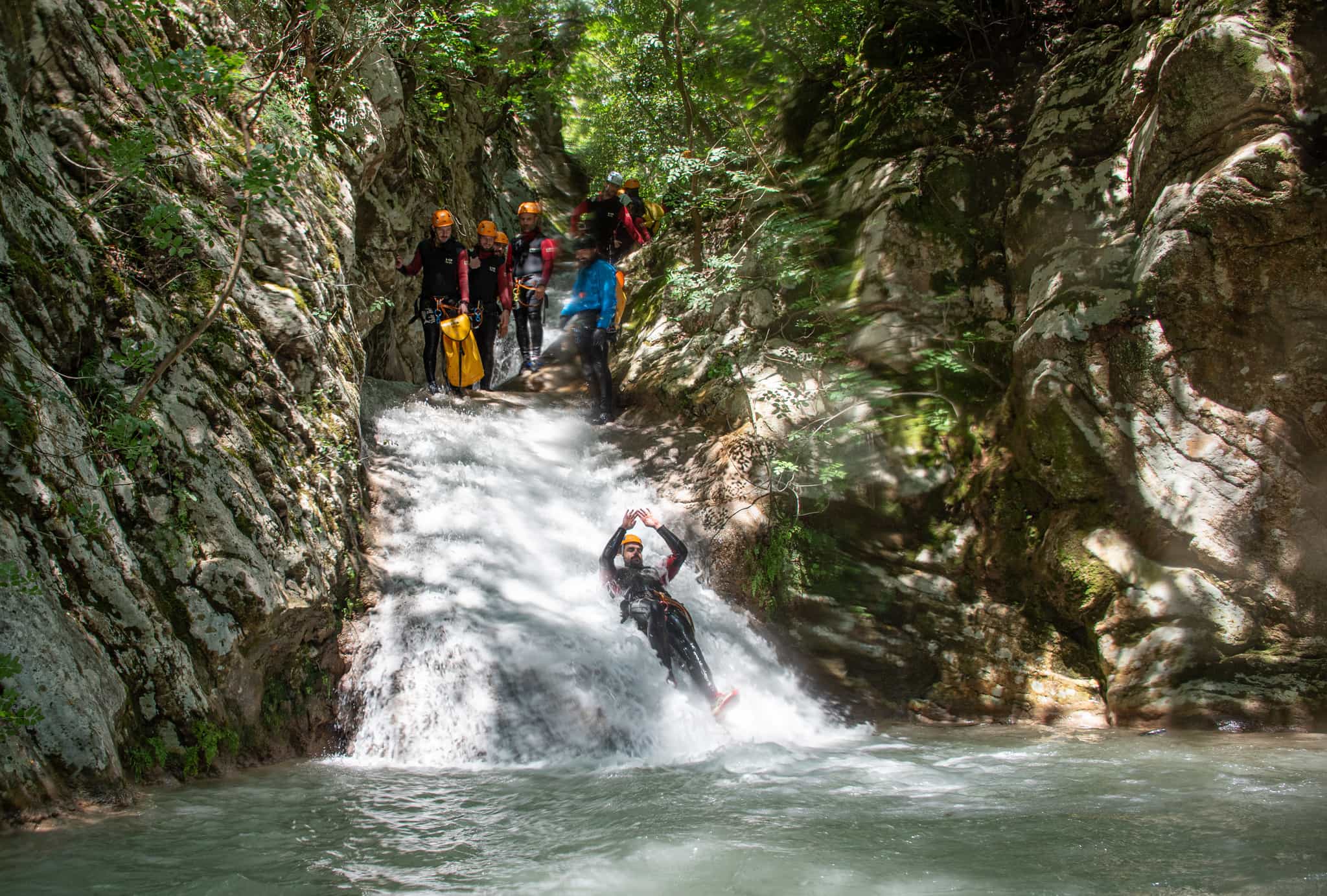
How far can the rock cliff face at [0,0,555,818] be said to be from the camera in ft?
12.8

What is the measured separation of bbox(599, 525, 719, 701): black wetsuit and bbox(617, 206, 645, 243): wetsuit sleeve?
6.28 metres

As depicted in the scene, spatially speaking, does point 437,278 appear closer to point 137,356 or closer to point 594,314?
point 594,314

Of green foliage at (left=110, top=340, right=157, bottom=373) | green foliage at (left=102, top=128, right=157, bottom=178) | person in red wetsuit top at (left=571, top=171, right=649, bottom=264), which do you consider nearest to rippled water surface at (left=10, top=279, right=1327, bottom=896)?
green foliage at (left=110, top=340, right=157, bottom=373)

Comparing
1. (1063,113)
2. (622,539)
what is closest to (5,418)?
(622,539)

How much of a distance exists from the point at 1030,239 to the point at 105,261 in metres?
7.75

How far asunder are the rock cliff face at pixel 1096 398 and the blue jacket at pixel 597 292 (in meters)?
1.77

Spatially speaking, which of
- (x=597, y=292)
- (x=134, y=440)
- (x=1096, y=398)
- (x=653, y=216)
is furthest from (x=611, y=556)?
(x=653, y=216)

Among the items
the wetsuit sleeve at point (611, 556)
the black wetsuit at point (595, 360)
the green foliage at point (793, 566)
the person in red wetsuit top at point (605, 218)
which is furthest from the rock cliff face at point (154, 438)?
the person in red wetsuit top at point (605, 218)

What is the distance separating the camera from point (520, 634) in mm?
6582

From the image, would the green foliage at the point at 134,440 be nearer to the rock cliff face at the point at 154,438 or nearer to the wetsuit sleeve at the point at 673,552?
the rock cliff face at the point at 154,438

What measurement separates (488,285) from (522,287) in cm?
85

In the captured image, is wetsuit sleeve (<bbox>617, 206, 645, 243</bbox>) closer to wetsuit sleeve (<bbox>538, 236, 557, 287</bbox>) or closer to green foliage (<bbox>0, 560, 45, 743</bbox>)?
wetsuit sleeve (<bbox>538, 236, 557, 287</bbox>)

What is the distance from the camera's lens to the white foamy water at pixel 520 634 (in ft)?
19.3

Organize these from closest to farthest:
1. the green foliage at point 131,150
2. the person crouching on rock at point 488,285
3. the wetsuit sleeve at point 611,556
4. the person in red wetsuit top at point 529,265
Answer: the green foliage at point 131,150 → the wetsuit sleeve at point 611,556 → the person crouching on rock at point 488,285 → the person in red wetsuit top at point 529,265
